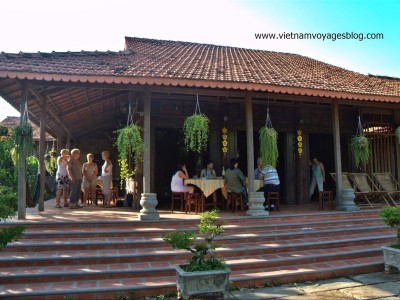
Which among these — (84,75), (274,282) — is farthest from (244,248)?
(84,75)

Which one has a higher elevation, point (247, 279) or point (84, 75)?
point (84, 75)

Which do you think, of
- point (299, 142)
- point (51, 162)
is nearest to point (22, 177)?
point (299, 142)

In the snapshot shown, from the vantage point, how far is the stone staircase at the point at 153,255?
15.0ft

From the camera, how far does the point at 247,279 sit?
4.89m

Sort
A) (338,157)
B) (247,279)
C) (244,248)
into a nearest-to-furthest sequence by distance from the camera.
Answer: (247,279) < (244,248) < (338,157)

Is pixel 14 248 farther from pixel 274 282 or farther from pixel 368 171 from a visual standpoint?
pixel 368 171

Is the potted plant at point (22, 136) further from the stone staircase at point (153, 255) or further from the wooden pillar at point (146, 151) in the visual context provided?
the wooden pillar at point (146, 151)

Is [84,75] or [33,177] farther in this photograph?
[33,177]

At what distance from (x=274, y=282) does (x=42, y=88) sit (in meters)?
6.49

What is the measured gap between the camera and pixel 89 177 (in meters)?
9.23

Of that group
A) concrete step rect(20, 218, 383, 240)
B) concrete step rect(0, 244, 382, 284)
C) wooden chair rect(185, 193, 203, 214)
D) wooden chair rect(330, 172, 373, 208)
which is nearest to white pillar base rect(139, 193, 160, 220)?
concrete step rect(20, 218, 383, 240)

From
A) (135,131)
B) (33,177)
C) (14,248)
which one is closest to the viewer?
(14,248)

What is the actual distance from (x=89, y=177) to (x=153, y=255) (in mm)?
4586

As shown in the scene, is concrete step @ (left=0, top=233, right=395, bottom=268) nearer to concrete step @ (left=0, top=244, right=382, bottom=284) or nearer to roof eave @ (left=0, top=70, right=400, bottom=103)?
concrete step @ (left=0, top=244, right=382, bottom=284)
